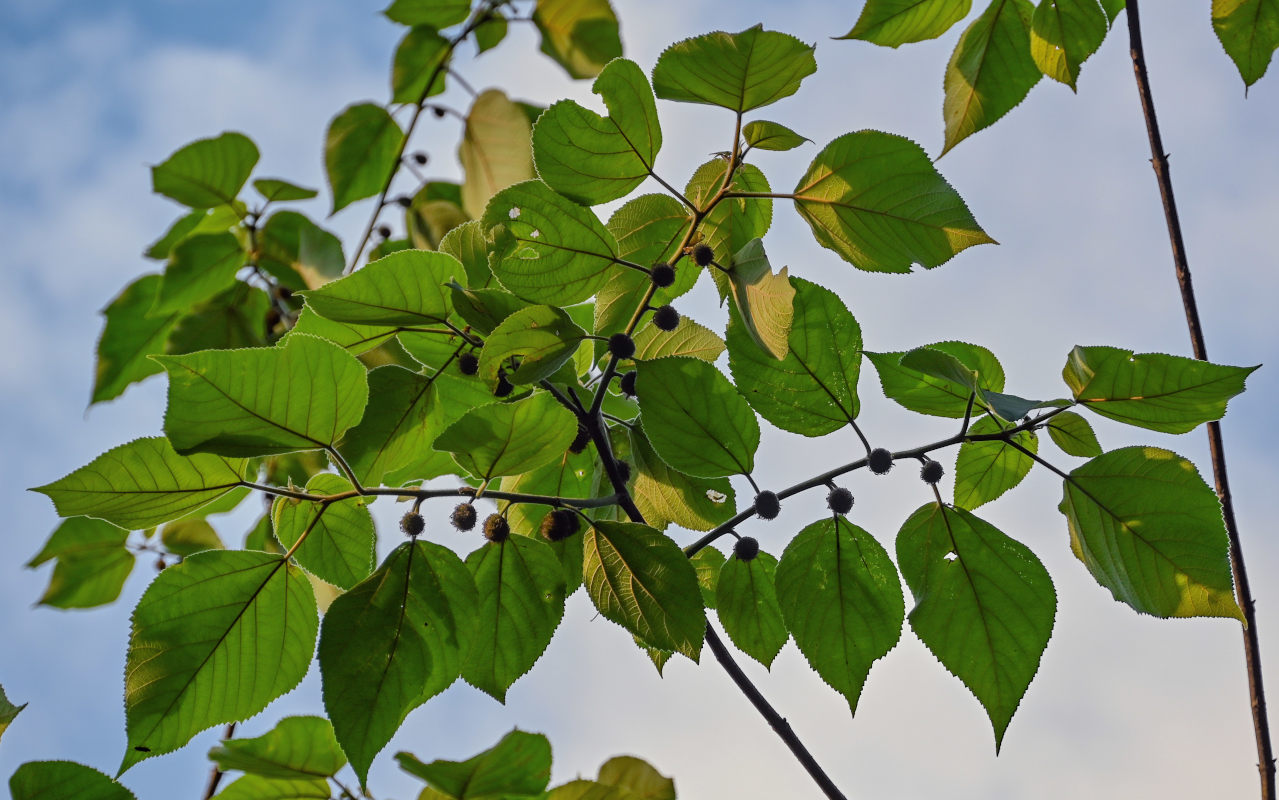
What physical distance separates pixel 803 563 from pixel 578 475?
15.6 inches

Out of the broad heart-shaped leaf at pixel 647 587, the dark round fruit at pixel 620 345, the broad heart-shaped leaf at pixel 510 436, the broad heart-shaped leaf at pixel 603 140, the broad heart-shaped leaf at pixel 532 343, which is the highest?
the broad heart-shaped leaf at pixel 603 140

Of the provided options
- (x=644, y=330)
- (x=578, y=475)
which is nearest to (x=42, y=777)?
(x=578, y=475)

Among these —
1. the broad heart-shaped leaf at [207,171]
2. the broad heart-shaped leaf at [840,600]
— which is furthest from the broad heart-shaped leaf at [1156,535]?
the broad heart-shaped leaf at [207,171]

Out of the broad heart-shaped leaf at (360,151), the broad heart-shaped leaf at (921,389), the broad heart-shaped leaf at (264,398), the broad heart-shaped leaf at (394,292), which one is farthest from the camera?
the broad heart-shaped leaf at (360,151)

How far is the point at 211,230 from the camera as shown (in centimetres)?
239

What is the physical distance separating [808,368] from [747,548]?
0.86ft

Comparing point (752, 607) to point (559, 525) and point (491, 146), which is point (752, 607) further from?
point (491, 146)

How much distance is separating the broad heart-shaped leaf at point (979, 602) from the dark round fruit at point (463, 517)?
53cm

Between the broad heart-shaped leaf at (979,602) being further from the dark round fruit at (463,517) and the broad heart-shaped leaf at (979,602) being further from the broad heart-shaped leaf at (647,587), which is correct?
the dark round fruit at (463,517)

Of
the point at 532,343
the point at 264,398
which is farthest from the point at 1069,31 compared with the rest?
the point at 264,398

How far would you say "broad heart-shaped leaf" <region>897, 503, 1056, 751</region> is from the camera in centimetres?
110

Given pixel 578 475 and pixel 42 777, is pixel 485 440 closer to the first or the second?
pixel 578 475

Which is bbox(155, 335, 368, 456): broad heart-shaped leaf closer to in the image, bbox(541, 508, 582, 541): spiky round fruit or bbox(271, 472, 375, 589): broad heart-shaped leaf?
bbox(271, 472, 375, 589): broad heart-shaped leaf

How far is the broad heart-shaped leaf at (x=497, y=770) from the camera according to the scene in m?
1.15
